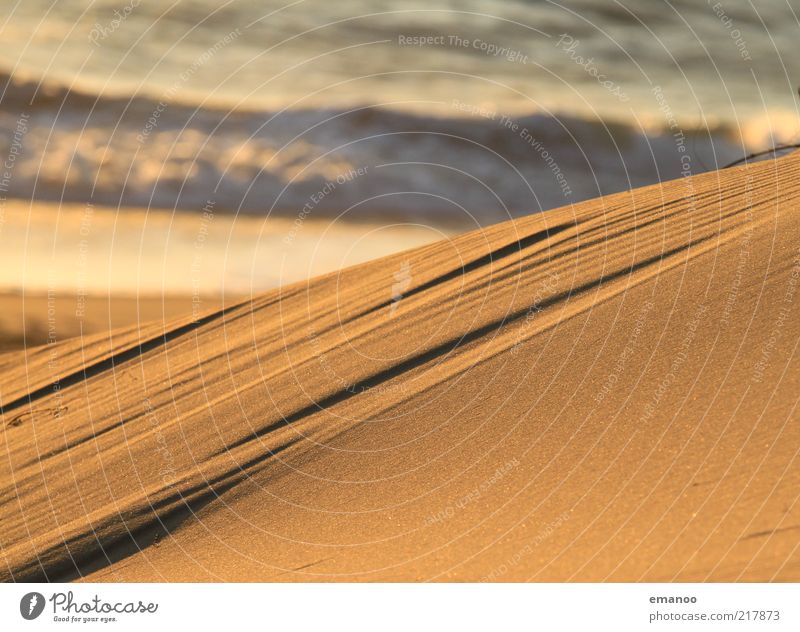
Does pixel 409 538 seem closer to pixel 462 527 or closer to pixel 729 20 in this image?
pixel 462 527

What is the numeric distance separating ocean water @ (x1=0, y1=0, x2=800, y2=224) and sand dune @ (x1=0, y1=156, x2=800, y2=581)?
0.84 meters

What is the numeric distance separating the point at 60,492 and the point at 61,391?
5.59ft

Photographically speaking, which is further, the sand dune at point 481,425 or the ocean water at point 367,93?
the ocean water at point 367,93

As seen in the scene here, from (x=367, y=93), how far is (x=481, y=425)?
2648 mm

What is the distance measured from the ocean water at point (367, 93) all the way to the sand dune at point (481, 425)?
84cm

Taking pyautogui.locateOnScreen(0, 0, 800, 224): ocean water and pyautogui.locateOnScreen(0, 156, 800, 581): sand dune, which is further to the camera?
pyautogui.locateOnScreen(0, 0, 800, 224): ocean water

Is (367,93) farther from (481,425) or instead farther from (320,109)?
(481,425)

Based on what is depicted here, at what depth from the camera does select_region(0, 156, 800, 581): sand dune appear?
4.33m

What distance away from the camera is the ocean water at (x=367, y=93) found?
5707mm

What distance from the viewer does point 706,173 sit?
7.01 metres

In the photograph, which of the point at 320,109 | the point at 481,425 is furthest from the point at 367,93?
the point at 481,425

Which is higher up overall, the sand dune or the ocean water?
the ocean water
